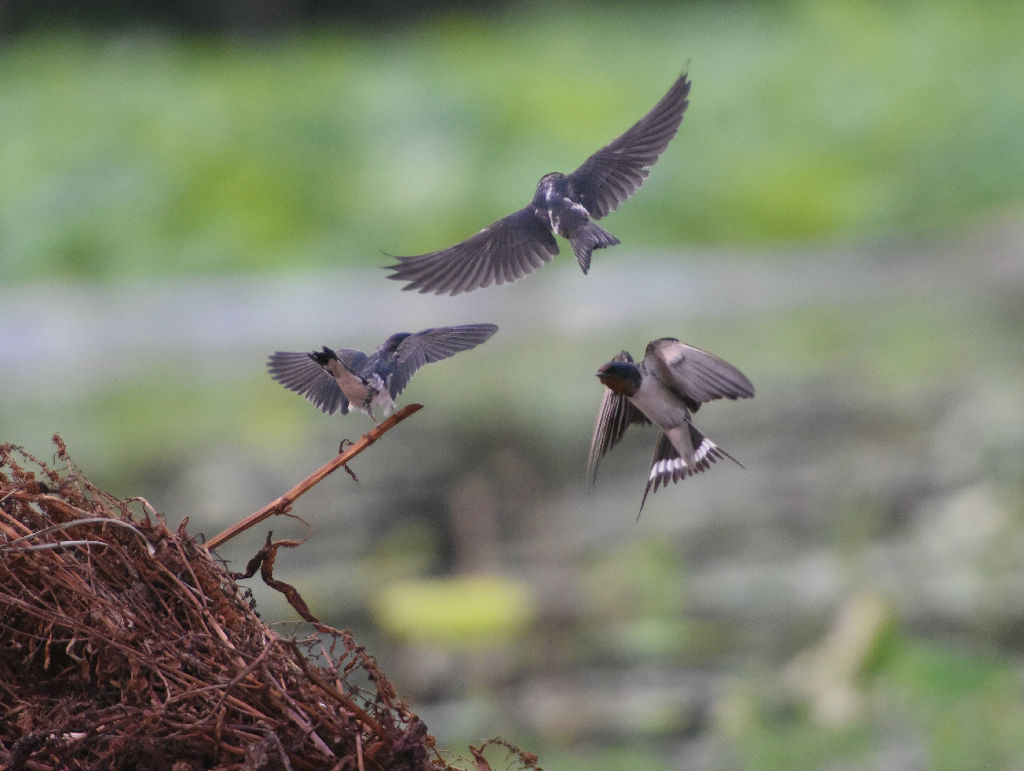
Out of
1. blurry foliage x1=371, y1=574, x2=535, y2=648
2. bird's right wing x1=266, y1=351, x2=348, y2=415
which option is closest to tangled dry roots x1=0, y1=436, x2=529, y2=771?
bird's right wing x1=266, y1=351, x2=348, y2=415

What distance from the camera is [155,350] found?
683cm

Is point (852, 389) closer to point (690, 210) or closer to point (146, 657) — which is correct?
point (690, 210)

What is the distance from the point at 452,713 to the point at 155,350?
3.32m

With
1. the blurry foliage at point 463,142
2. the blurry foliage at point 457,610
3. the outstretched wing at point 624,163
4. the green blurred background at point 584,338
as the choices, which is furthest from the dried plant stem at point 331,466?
the blurry foliage at point 463,142

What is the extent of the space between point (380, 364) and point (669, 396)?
1.02 ft

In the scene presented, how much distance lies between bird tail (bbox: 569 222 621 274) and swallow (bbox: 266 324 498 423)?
129 millimetres

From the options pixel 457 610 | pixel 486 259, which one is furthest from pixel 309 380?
pixel 457 610

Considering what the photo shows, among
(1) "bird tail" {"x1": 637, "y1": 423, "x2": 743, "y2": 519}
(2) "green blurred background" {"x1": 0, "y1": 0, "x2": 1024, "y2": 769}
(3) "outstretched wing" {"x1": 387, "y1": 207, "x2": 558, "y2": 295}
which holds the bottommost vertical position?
(1) "bird tail" {"x1": 637, "y1": 423, "x2": 743, "y2": 519}

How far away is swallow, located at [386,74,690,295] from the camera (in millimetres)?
1479

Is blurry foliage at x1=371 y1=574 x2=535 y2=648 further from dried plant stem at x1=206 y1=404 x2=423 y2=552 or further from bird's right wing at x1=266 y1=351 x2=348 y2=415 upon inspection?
dried plant stem at x1=206 y1=404 x2=423 y2=552

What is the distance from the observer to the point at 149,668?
4.37 feet

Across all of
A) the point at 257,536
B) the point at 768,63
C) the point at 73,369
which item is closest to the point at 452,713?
the point at 257,536

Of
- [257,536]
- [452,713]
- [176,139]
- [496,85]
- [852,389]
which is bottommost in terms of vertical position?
[452,713]

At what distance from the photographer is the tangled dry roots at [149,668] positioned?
1.28 metres
